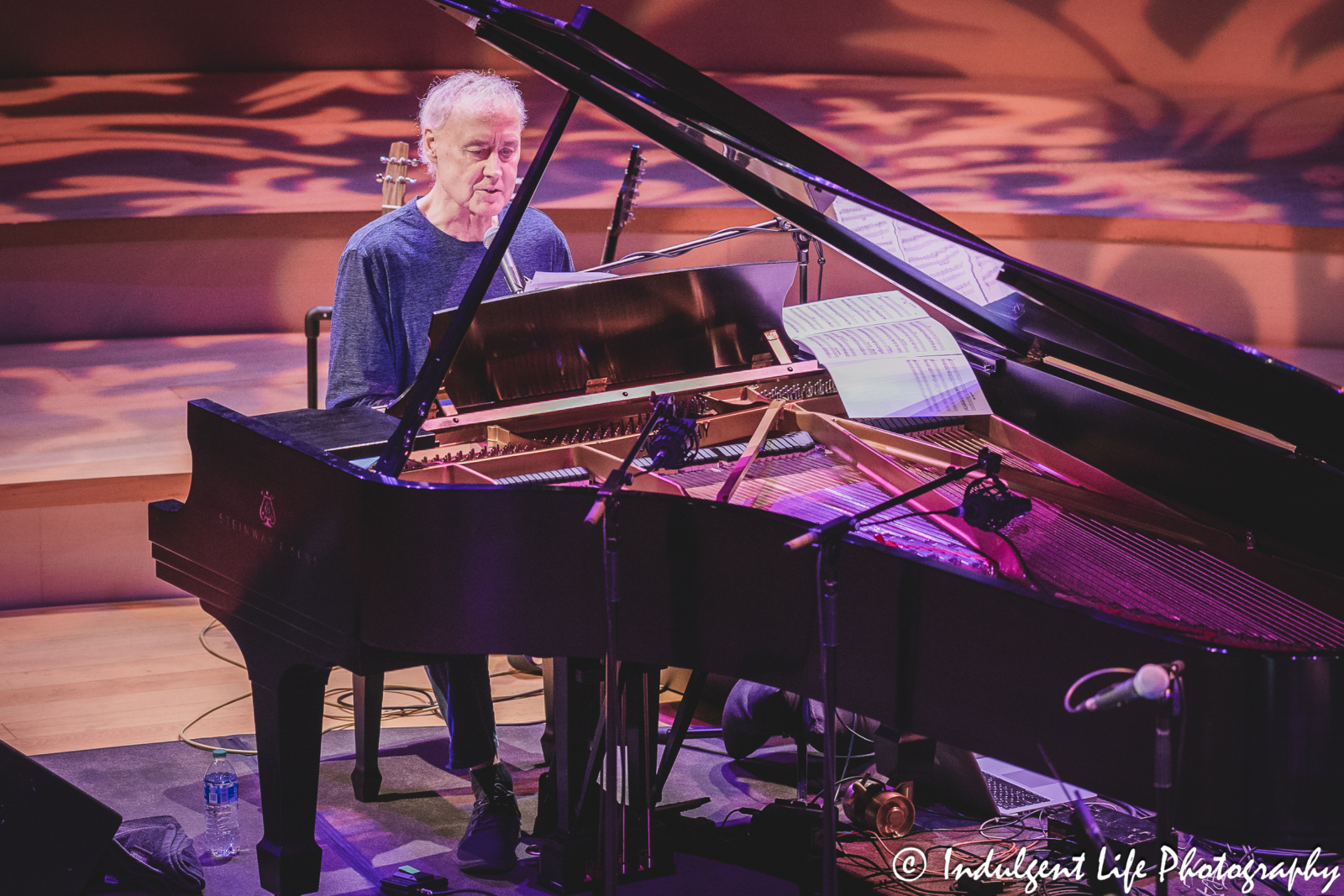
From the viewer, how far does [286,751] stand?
2.40 meters

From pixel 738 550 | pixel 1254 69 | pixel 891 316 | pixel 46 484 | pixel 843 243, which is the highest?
pixel 1254 69

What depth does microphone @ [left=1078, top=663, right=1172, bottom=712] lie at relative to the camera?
4.82 ft

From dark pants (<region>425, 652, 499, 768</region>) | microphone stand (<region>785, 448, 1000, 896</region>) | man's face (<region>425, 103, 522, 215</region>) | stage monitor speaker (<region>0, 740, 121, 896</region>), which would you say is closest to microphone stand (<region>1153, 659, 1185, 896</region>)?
microphone stand (<region>785, 448, 1000, 896</region>)

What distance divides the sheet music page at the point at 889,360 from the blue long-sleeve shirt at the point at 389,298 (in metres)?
0.88

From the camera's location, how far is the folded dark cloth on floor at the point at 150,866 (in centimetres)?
257

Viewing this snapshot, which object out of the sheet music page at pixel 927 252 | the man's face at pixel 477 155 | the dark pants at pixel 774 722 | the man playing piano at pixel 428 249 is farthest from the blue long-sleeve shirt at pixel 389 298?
the sheet music page at pixel 927 252

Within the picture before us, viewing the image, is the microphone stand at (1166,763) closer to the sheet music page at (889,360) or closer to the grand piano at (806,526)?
the grand piano at (806,526)

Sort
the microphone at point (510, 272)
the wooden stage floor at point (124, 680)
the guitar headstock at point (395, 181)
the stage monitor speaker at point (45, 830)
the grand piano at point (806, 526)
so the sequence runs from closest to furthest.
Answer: the grand piano at point (806, 526) → the stage monitor speaker at point (45, 830) → the microphone at point (510, 272) → the wooden stage floor at point (124, 680) → the guitar headstock at point (395, 181)

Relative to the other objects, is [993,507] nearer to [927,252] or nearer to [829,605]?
[829,605]

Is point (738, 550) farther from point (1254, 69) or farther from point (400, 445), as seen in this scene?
point (1254, 69)

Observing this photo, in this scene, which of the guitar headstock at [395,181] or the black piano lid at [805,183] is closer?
the black piano lid at [805,183]

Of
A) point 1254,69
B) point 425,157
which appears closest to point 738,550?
point 425,157

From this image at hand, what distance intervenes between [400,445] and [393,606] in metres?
0.27

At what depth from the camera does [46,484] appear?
3846 mm
